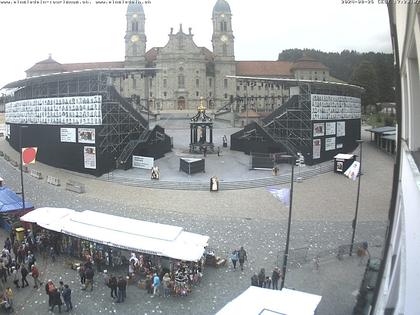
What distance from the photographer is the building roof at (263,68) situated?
9538 cm

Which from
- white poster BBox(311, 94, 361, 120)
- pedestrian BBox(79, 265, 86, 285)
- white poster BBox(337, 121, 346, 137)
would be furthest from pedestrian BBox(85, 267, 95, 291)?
white poster BBox(337, 121, 346, 137)

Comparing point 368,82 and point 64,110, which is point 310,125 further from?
point 368,82

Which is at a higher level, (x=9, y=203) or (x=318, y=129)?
(x=318, y=129)

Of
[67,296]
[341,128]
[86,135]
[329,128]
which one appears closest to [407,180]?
[67,296]

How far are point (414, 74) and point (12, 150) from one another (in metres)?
50.2

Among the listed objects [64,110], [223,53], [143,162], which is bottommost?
[143,162]

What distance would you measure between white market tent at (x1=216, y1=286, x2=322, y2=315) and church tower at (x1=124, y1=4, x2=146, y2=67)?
8508 centimetres

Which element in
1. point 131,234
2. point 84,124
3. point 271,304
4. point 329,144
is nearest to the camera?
point 271,304

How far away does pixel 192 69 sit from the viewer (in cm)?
8656

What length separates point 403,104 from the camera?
951 centimetres

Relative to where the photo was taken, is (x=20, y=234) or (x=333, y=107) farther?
(x=333, y=107)

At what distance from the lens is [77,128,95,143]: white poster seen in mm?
35188

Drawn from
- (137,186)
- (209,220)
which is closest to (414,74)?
(209,220)

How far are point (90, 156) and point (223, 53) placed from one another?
61255mm
